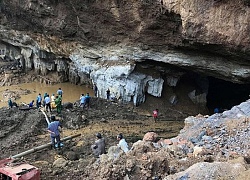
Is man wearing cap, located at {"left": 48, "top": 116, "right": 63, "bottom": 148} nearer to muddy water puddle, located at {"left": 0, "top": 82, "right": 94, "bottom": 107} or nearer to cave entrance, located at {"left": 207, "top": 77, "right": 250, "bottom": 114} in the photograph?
muddy water puddle, located at {"left": 0, "top": 82, "right": 94, "bottom": 107}

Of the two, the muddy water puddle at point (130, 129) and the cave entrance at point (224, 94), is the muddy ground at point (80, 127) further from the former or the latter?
the cave entrance at point (224, 94)

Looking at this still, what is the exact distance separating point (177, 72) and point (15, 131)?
28.5ft

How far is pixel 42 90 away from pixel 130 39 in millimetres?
8174

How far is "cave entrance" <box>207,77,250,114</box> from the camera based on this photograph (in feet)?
70.1

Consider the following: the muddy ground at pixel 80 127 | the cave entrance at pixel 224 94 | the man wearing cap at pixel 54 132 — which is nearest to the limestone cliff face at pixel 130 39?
the muddy ground at pixel 80 127

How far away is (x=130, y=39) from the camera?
1831 cm

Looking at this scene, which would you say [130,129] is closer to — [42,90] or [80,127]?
[80,127]

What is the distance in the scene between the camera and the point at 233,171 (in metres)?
5.87

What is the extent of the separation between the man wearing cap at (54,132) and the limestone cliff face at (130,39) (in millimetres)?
6492

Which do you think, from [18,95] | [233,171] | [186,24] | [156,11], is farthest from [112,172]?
[18,95]

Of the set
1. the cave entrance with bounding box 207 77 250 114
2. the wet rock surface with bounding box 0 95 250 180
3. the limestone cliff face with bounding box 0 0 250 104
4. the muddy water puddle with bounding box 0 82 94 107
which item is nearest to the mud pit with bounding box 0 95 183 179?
the wet rock surface with bounding box 0 95 250 180

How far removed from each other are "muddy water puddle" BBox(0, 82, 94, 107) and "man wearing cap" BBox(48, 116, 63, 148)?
9.81 m

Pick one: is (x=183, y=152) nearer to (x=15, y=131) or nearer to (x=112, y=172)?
(x=112, y=172)

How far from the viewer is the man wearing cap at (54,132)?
11539 millimetres
